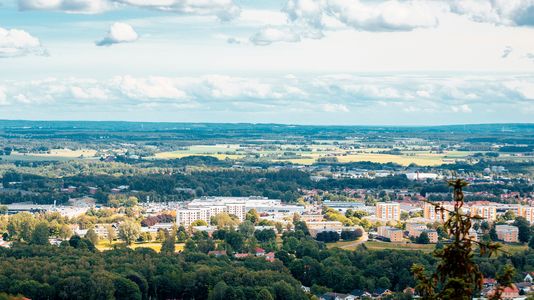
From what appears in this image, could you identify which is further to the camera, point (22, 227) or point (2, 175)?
point (2, 175)

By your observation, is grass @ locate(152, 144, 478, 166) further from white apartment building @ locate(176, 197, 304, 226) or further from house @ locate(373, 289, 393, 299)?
house @ locate(373, 289, 393, 299)

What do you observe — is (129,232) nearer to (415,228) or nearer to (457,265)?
(415,228)

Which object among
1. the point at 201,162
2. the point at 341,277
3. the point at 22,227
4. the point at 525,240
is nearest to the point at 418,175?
the point at 201,162

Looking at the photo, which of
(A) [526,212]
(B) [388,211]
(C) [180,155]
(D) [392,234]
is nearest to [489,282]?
(D) [392,234]

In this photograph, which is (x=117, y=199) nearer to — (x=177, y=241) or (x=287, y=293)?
(x=177, y=241)

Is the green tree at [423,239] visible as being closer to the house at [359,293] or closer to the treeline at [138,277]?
the treeline at [138,277]

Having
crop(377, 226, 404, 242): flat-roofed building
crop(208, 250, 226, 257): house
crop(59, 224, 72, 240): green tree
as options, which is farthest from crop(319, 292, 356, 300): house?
crop(59, 224, 72, 240): green tree

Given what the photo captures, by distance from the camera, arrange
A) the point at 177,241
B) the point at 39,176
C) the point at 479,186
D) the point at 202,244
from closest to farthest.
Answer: the point at 202,244 → the point at 177,241 → the point at 479,186 → the point at 39,176
